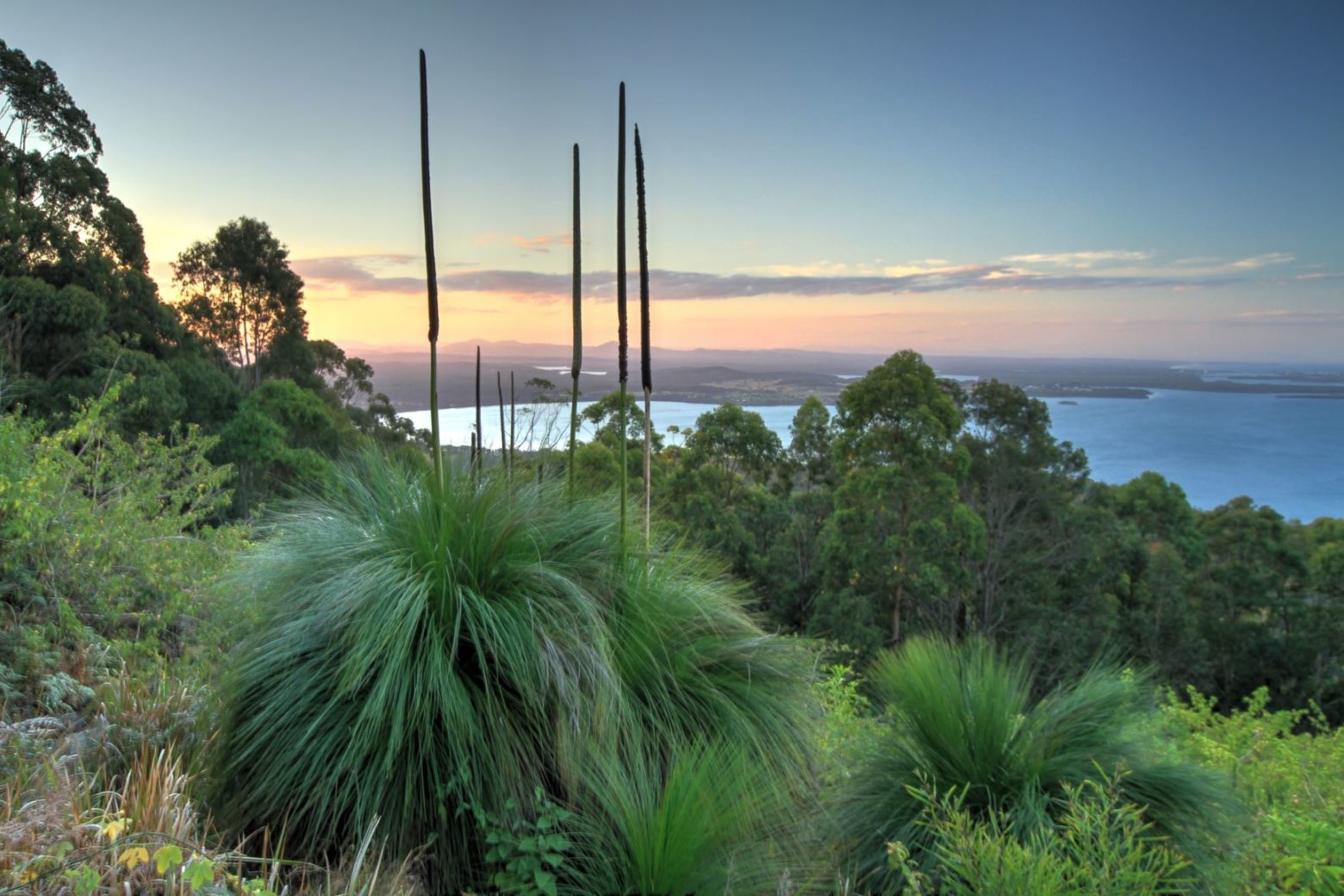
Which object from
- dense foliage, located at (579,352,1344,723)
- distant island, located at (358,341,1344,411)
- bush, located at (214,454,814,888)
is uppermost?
distant island, located at (358,341,1344,411)

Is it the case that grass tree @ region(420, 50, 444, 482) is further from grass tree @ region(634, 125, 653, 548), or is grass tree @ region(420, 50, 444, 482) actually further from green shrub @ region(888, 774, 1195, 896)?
green shrub @ region(888, 774, 1195, 896)

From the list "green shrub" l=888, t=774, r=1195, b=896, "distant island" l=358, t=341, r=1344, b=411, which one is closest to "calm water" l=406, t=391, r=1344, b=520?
"distant island" l=358, t=341, r=1344, b=411

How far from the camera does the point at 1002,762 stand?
7.92 ft

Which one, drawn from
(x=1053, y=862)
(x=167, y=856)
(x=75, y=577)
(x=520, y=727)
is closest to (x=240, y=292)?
(x=75, y=577)

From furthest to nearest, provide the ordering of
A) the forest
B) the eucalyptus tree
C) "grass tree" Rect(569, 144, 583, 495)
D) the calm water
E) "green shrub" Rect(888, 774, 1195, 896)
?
the eucalyptus tree, the calm water, "grass tree" Rect(569, 144, 583, 495), the forest, "green shrub" Rect(888, 774, 1195, 896)

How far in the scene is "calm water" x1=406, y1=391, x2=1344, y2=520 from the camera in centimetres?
2067

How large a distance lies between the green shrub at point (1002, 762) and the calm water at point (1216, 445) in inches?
679

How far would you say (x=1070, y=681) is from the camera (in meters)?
2.84

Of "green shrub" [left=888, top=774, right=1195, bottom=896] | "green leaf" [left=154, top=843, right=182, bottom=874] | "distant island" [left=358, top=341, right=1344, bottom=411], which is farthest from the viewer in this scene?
"distant island" [left=358, top=341, right=1344, bottom=411]

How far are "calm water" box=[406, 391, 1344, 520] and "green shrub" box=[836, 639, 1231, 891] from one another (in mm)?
17252

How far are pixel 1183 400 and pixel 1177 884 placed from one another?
977 inches

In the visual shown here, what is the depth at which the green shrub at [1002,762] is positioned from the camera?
228 centimetres

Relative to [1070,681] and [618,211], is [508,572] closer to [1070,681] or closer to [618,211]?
[618,211]

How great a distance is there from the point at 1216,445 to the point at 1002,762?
2415 centimetres
